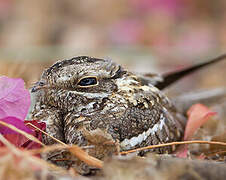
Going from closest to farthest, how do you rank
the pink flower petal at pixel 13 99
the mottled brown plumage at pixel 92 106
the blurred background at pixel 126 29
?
the pink flower petal at pixel 13 99 → the mottled brown plumage at pixel 92 106 → the blurred background at pixel 126 29

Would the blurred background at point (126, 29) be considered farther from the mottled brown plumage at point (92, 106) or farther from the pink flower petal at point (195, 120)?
the mottled brown plumage at point (92, 106)

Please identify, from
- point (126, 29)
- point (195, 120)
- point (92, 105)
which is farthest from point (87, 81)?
point (126, 29)

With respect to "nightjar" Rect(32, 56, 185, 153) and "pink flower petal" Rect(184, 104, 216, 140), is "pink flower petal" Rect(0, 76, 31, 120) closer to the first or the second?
"nightjar" Rect(32, 56, 185, 153)

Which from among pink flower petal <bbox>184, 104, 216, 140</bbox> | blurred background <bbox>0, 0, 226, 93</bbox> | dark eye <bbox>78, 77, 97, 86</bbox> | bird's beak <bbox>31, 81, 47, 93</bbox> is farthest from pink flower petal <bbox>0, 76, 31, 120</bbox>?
blurred background <bbox>0, 0, 226, 93</bbox>

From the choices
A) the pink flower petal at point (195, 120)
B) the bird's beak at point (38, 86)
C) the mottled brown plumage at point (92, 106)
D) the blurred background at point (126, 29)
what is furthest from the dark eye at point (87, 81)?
the blurred background at point (126, 29)

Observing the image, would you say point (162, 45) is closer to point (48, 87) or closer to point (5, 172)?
point (48, 87)
